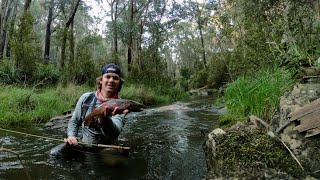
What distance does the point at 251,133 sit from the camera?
328 cm

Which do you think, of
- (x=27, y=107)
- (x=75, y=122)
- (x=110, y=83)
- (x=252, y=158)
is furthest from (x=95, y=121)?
(x=27, y=107)

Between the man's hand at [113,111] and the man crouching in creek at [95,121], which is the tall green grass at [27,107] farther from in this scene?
the man's hand at [113,111]

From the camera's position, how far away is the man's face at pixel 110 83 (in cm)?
435

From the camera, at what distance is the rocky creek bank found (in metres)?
2.63

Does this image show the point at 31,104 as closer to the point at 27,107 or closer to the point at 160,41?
the point at 27,107

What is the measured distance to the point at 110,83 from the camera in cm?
436

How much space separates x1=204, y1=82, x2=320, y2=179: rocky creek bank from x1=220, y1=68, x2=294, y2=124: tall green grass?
43.3 inches

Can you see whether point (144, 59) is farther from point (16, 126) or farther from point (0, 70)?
point (16, 126)

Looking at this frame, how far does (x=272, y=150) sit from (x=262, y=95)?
7.24ft

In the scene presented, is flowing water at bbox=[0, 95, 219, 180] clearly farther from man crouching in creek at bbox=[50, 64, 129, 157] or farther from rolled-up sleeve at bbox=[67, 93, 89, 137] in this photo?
rolled-up sleeve at bbox=[67, 93, 89, 137]

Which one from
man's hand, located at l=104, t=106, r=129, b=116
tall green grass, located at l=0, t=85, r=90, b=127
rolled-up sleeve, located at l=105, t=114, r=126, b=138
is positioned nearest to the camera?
man's hand, located at l=104, t=106, r=129, b=116

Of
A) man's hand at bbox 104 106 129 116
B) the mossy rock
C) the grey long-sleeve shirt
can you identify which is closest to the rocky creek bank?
the mossy rock

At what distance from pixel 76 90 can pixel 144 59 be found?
11.9m

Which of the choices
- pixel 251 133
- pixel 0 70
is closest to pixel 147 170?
pixel 251 133
